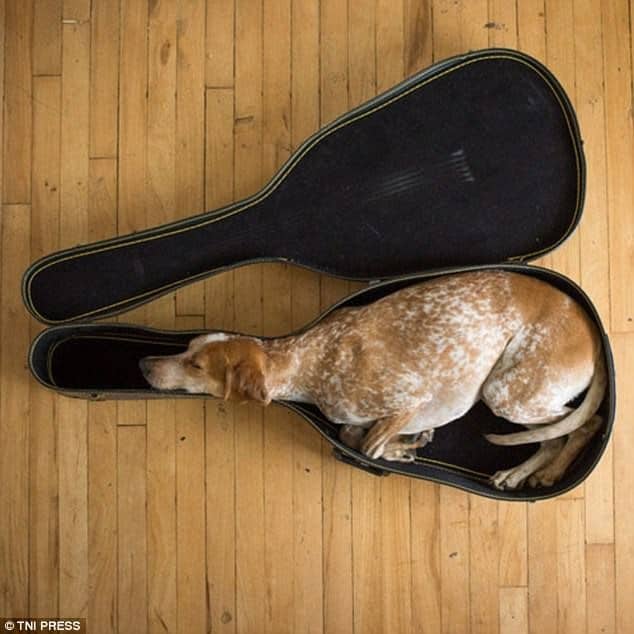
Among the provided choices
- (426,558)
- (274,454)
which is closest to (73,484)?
(274,454)

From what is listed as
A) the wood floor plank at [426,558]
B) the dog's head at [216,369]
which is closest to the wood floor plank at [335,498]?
the wood floor plank at [426,558]

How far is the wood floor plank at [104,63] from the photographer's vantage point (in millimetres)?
2414

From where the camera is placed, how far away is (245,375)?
6.43ft

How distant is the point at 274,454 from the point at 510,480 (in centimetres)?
74

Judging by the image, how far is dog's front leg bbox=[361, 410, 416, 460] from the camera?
204 centimetres

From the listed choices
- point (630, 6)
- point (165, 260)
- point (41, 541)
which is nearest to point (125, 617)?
point (41, 541)

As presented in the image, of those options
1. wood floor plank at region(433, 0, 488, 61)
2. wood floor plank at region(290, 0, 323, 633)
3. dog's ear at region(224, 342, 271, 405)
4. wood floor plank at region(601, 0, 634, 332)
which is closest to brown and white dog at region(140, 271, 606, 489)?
dog's ear at region(224, 342, 271, 405)

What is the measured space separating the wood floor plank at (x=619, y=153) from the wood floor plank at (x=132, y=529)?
161 centimetres

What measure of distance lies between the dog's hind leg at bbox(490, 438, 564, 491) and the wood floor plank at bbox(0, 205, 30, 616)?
152 cm

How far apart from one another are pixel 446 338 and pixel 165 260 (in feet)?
2.74

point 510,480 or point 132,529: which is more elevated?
point 510,480

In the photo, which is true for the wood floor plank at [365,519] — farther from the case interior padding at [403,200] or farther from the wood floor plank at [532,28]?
the wood floor plank at [532,28]

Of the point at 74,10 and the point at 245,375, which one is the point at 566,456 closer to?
the point at 245,375

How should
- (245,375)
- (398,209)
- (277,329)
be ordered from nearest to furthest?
(245,375) → (398,209) → (277,329)
